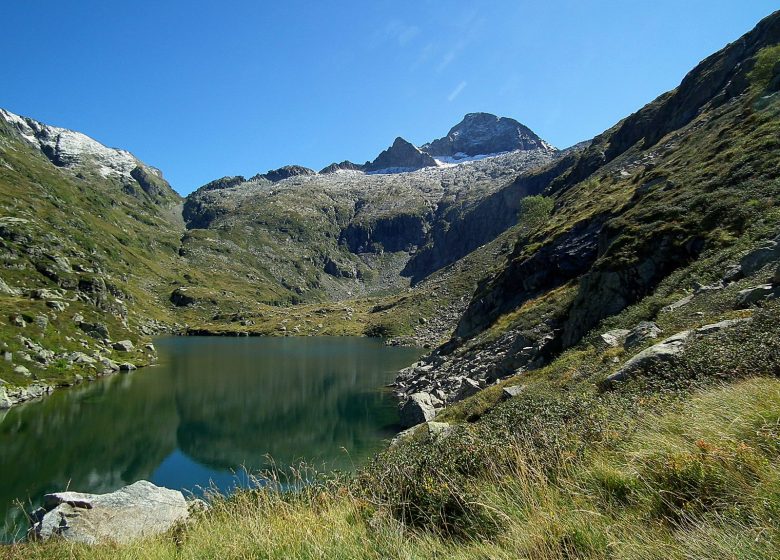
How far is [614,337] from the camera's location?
2284 cm

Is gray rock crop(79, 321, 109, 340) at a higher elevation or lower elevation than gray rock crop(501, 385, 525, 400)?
higher

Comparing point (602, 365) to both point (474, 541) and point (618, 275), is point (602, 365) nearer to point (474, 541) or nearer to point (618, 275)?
point (618, 275)

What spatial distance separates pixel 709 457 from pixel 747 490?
0.57 metres

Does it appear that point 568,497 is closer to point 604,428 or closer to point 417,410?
point 604,428

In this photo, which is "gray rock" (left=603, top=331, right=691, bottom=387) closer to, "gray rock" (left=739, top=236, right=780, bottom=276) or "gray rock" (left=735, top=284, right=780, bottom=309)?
"gray rock" (left=735, top=284, right=780, bottom=309)

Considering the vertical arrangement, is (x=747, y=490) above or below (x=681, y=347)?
above

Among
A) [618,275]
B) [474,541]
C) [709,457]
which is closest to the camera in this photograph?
[709,457]

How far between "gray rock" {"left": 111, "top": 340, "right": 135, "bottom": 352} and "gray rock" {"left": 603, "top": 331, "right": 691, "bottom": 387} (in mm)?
94073

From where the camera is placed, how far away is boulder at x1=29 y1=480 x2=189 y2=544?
31.7ft

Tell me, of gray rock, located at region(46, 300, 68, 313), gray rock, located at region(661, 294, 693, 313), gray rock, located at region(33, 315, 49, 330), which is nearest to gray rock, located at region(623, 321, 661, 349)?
gray rock, located at region(661, 294, 693, 313)

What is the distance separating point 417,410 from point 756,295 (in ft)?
92.0

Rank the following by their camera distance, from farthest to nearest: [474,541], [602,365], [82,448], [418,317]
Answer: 1. [418,317]
2. [82,448]
3. [602,365]
4. [474,541]

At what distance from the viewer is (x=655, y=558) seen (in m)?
3.75

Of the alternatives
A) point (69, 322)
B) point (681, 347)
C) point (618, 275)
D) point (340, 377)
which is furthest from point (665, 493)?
point (69, 322)
